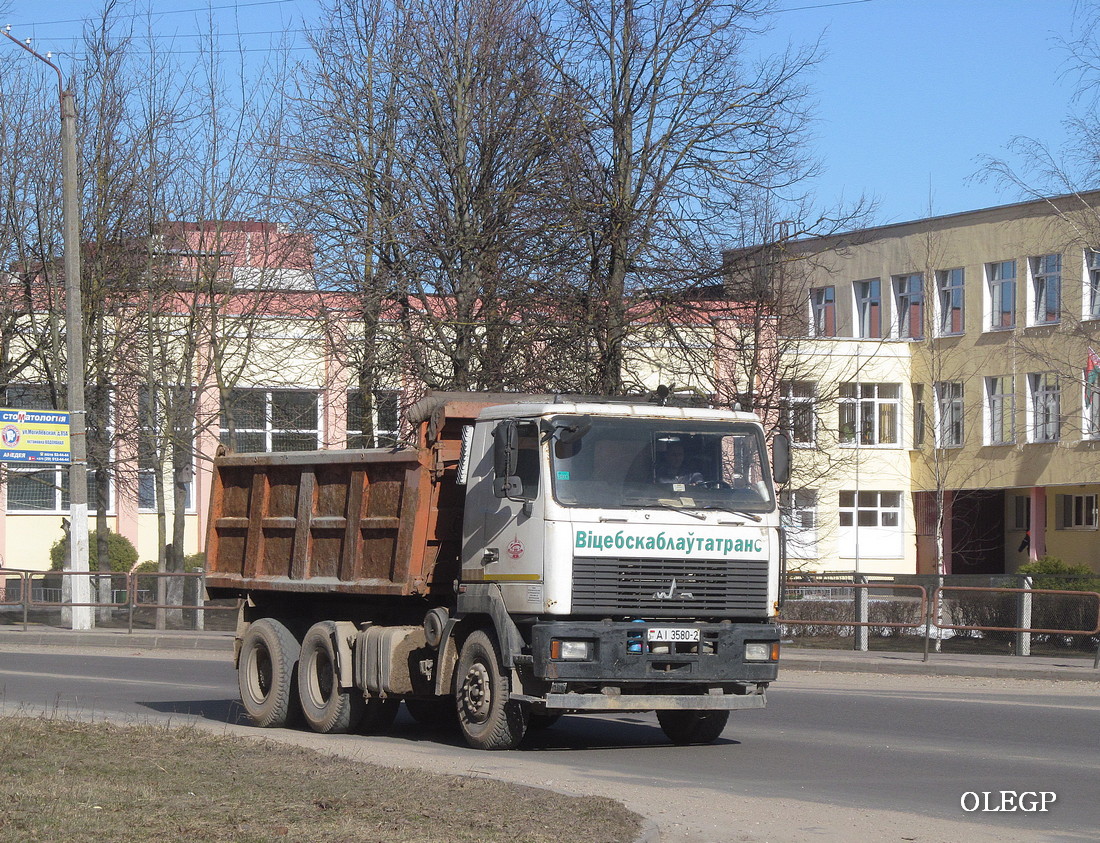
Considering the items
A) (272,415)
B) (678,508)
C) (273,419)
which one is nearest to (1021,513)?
(272,415)

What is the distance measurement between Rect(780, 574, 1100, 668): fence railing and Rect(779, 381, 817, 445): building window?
327 centimetres

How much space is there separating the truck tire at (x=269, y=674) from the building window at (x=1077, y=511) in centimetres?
3647

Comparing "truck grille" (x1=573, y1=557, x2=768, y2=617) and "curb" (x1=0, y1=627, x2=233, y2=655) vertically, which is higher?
"truck grille" (x1=573, y1=557, x2=768, y2=617)

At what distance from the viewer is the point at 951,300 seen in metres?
49.4

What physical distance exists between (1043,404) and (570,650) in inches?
1497

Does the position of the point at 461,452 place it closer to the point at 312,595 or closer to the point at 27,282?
the point at 312,595

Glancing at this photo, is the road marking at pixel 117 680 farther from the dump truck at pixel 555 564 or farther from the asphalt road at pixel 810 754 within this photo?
the dump truck at pixel 555 564

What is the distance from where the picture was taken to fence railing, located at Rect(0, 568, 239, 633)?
1081 inches

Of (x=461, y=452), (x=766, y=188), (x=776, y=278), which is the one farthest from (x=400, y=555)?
(x=776, y=278)

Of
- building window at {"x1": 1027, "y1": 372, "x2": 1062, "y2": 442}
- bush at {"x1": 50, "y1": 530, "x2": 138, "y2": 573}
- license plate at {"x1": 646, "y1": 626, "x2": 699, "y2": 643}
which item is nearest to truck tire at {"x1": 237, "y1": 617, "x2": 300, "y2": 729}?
license plate at {"x1": 646, "y1": 626, "x2": 699, "y2": 643}

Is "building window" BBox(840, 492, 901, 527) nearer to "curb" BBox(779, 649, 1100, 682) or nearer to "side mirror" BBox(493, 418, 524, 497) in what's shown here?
"curb" BBox(779, 649, 1100, 682)

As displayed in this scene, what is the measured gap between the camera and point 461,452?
1262 centimetres

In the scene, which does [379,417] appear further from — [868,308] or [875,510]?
[868,308]

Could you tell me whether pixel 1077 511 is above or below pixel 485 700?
above
